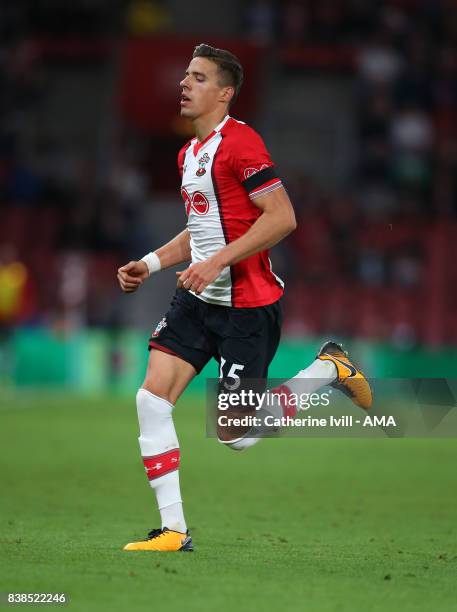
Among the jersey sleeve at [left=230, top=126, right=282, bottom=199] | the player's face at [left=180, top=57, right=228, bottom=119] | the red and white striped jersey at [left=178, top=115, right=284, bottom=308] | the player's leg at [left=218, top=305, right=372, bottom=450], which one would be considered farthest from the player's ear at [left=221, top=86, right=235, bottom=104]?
the player's leg at [left=218, top=305, right=372, bottom=450]

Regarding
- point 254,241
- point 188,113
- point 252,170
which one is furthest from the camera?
point 188,113

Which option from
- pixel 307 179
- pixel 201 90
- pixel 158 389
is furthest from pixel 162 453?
pixel 307 179

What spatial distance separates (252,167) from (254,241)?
1.29 ft

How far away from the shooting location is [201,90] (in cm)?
666

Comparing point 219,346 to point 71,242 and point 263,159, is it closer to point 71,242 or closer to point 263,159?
point 263,159

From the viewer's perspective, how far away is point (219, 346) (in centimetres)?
678

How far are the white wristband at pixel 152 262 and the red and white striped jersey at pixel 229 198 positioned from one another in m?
0.23

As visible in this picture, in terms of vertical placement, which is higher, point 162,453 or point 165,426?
point 165,426

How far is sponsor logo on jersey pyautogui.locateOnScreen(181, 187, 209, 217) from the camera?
669cm

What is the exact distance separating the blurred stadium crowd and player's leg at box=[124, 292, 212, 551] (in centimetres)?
1330

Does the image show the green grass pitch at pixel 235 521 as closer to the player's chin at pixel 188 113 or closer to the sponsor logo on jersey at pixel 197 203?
the sponsor logo on jersey at pixel 197 203

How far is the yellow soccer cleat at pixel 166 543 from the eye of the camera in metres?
6.56

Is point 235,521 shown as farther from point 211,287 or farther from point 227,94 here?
point 227,94

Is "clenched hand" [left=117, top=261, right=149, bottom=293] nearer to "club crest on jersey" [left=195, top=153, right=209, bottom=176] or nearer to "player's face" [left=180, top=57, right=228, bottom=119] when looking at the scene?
"club crest on jersey" [left=195, top=153, right=209, bottom=176]
